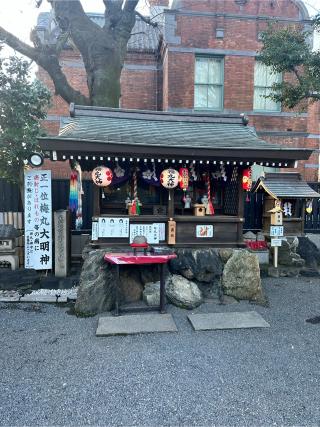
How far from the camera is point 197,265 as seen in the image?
702 cm

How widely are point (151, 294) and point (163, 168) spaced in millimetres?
3009

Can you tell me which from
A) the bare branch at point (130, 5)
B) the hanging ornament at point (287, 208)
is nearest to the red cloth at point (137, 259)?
the hanging ornament at point (287, 208)

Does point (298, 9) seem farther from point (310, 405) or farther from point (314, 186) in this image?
point (310, 405)

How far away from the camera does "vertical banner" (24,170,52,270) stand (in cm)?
817

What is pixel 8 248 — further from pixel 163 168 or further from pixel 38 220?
pixel 163 168

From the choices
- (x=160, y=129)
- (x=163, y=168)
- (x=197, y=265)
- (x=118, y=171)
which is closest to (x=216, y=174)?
(x=163, y=168)

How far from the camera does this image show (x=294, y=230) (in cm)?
996

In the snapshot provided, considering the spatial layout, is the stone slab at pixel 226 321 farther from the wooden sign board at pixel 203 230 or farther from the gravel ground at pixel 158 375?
the wooden sign board at pixel 203 230

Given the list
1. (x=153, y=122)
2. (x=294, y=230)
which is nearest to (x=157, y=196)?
(x=153, y=122)

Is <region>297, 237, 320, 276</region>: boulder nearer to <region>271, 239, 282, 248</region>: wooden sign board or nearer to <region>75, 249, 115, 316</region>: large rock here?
<region>271, 239, 282, 248</region>: wooden sign board

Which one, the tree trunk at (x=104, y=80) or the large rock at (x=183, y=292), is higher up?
the tree trunk at (x=104, y=80)

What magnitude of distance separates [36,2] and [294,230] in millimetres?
11848

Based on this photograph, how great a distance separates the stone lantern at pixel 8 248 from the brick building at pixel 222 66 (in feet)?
23.0

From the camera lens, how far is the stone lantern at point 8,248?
25.8 ft
